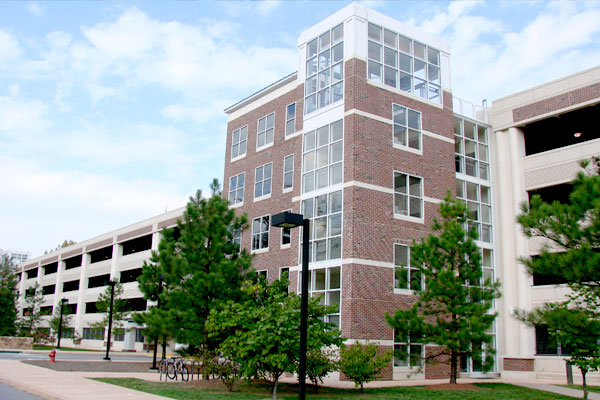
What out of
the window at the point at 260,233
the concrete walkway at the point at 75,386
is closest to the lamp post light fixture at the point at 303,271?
the concrete walkway at the point at 75,386

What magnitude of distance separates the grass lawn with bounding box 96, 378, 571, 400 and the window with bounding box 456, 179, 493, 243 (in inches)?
426

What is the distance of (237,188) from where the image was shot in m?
33.4

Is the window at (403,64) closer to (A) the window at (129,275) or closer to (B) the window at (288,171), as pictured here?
(B) the window at (288,171)

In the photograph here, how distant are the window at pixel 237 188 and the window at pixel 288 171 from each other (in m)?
3.89

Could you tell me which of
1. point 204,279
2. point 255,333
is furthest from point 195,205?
point 255,333

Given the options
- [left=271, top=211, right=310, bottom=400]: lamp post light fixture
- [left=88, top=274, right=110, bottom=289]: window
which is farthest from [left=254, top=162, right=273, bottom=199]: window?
[left=88, top=274, right=110, bottom=289]: window

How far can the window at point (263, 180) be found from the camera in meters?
31.0

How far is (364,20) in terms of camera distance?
87.5 feet

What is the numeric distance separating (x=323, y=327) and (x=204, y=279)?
5980mm

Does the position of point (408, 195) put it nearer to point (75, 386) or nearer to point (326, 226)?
point (326, 226)

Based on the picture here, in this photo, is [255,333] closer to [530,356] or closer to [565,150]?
[530,356]

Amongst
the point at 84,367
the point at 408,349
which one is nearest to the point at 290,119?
the point at 408,349

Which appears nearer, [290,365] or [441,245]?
[290,365]

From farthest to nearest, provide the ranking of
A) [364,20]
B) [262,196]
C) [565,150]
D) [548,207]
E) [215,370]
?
[262,196], [565,150], [364,20], [215,370], [548,207]
